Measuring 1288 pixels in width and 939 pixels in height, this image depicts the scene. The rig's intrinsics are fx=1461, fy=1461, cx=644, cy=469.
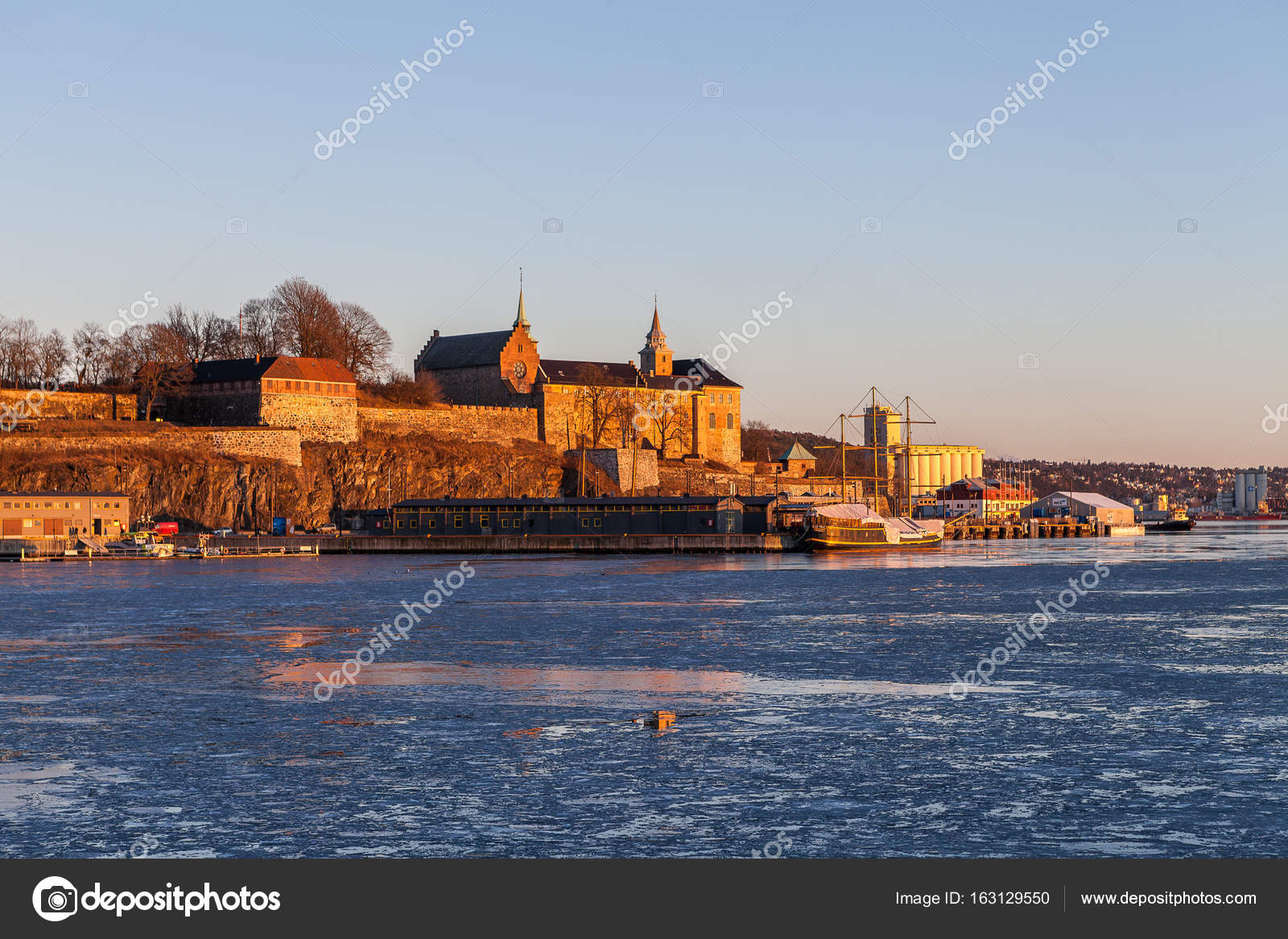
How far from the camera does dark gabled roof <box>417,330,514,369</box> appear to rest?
12081 centimetres

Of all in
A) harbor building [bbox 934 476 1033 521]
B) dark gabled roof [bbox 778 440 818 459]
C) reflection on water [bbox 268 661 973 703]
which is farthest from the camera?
harbor building [bbox 934 476 1033 521]

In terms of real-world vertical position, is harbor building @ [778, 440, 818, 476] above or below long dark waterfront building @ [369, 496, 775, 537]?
above

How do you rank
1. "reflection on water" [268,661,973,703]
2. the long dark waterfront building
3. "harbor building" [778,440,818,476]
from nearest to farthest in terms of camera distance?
"reflection on water" [268,661,973,703] < the long dark waterfront building < "harbor building" [778,440,818,476]

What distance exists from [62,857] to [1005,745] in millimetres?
10669

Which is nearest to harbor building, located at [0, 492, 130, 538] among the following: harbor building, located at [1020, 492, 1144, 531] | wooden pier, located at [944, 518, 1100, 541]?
wooden pier, located at [944, 518, 1100, 541]

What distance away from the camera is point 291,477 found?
95375mm

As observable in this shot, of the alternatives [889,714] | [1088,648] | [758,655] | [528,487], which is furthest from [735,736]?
[528,487]

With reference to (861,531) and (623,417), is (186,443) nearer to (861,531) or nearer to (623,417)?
(623,417)

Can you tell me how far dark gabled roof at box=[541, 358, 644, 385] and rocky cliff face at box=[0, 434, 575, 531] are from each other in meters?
14.5

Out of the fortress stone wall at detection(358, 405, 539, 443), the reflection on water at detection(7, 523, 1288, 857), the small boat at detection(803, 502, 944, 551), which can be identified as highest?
the fortress stone wall at detection(358, 405, 539, 443)

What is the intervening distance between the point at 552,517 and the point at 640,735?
248 feet

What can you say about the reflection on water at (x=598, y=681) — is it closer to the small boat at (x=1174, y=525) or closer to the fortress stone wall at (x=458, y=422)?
the fortress stone wall at (x=458, y=422)

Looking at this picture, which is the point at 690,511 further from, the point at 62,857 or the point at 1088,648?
the point at 62,857

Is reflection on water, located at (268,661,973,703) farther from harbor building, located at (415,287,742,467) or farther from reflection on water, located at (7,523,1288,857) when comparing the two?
harbor building, located at (415,287,742,467)
